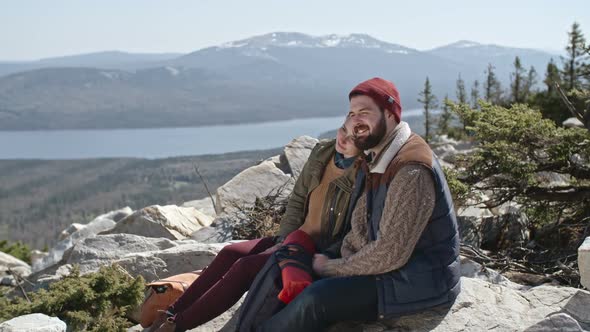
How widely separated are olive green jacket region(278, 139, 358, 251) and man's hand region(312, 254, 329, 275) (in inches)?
12.7

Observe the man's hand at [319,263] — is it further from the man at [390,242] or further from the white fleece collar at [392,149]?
the white fleece collar at [392,149]

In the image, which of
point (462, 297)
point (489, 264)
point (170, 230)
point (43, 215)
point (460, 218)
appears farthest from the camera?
point (43, 215)

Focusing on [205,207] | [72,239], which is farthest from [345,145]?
[205,207]

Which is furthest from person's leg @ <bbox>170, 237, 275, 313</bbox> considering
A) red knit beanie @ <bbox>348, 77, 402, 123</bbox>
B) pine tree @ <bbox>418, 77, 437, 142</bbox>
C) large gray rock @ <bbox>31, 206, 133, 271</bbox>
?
pine tree @ <bbox>418, 77, 437, 142</bbox>

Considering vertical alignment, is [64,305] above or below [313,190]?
below

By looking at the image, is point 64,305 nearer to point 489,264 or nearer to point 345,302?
point 345,302

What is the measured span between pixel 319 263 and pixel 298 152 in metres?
7.16

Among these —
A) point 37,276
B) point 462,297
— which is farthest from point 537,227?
point 37,276

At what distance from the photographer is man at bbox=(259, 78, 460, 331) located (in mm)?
3582

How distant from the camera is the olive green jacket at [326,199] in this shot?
4.43 meters

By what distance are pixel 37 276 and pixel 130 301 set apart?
4.59 m

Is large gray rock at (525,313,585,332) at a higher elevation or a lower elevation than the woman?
lower

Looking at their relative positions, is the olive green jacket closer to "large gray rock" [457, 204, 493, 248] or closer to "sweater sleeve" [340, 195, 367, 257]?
"sweater sleeve" [340, 195, 367, 257]

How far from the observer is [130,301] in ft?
19.1
